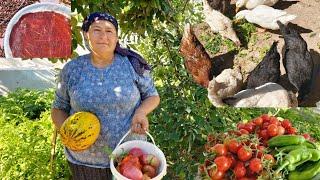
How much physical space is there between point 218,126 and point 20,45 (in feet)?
4.05

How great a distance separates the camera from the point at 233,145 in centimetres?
236

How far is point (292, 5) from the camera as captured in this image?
121 inches

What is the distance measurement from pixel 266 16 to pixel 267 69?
32 centimetres

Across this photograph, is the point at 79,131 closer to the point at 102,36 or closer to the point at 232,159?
the point at 102,36

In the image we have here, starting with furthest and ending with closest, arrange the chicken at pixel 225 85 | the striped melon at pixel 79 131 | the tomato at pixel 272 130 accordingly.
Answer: the chicken at pixel 225 85 < the tomato at pixel 272 130 < the striped melon at pixel 79 131

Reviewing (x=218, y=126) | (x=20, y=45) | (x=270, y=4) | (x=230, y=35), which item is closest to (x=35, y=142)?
(x=20, y=45)

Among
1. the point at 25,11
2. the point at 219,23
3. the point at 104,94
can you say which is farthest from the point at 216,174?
the point at 25,11

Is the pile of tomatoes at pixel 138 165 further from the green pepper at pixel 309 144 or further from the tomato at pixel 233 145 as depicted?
the green pepper at pixel 309 144

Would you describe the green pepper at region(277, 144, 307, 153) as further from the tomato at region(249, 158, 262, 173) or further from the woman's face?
the woman's face

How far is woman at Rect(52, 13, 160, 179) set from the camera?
7.50 feet

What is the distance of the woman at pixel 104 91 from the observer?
7.50 feet

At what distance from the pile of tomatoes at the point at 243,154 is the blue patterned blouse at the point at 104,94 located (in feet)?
1.31

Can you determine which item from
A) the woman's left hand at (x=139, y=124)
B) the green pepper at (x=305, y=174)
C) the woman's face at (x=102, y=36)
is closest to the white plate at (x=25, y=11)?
the woman's face at (x=102, y=36)

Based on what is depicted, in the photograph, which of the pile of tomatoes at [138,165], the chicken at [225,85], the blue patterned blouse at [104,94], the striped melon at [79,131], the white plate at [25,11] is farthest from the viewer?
the chicken at [225,85]
